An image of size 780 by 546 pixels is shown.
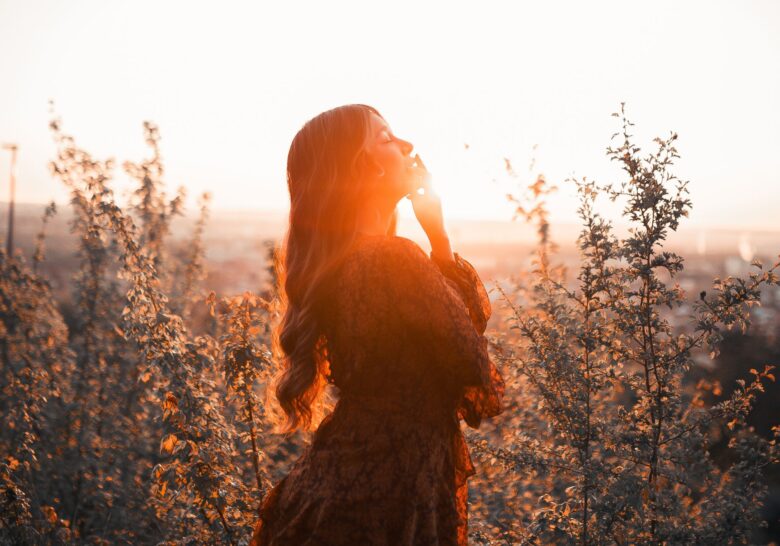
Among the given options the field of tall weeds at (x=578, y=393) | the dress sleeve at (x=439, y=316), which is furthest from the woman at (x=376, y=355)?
the field of tall weeds at (x=578, y=393)

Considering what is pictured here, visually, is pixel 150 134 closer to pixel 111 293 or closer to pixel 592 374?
pixel 111 293

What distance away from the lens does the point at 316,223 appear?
6.35 ft

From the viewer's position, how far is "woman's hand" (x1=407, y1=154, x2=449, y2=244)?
6.30 ft

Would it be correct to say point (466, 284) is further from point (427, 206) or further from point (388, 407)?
point (388, 407)

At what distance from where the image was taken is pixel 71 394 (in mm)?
5895

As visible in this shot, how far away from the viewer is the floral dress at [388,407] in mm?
1623

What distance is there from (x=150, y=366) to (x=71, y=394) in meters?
4.37

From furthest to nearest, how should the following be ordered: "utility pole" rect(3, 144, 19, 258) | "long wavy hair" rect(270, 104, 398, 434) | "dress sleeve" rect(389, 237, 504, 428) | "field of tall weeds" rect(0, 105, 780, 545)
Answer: "utility pole" rect(3, 144, 19, 258) → "field of tall weeds" rect(0, 105, 780, 545) → "long wavy hair" rect(270, 104, 398, 434) → "dress sleeve" rect(389, 237, 504, 428)

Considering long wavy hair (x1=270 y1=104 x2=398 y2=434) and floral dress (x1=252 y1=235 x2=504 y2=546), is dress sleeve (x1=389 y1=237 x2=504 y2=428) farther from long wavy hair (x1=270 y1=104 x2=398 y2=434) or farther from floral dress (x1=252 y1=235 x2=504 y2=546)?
long wavy hair (x1=270 y1=104 x2=398 y2=434)

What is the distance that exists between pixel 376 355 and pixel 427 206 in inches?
22.0

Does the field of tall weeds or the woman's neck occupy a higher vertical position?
the woman's neck

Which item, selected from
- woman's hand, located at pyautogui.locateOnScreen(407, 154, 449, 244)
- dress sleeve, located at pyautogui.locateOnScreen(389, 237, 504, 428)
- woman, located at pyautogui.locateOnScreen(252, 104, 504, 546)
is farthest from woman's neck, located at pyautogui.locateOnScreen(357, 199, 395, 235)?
dress sleeve, located at pyautogui.locateOnScreen(389, 237, 504, 428)

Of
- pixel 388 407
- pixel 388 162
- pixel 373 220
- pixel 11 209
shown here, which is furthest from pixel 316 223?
pixel 11 209

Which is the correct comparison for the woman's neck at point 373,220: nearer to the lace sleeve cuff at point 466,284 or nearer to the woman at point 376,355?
the woman at point 376,355
